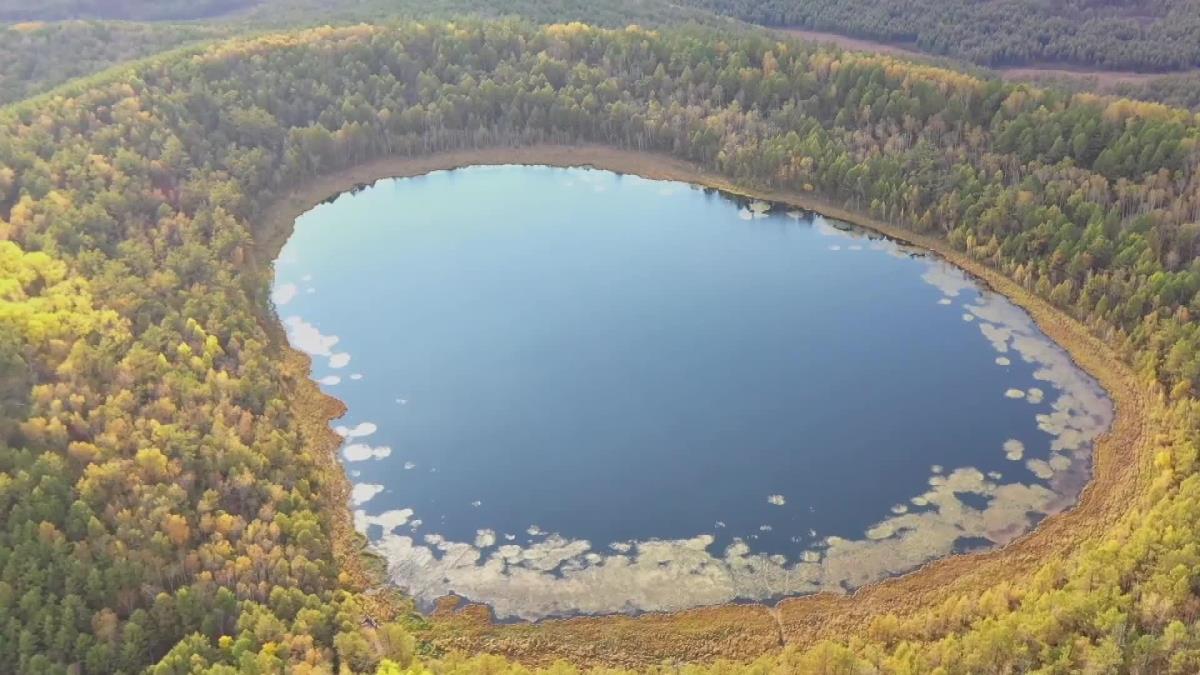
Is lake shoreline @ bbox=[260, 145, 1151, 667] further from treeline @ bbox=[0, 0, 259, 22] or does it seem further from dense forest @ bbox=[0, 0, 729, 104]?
treeline @ bbox=[0, 0, 259, 22]

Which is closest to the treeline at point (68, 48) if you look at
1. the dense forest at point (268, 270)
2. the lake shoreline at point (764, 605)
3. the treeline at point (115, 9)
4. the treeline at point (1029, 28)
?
the dense forest at point (268, 270)

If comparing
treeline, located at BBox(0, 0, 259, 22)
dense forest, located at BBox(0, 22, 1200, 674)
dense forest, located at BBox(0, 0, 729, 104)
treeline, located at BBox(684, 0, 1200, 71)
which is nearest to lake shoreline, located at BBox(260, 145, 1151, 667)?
dense forest, located at BBox(0, 22, 1200, 674)

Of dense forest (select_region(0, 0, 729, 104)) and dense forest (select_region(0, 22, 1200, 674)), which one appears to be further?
dense forest (select_region(0, 0, 729, 104))

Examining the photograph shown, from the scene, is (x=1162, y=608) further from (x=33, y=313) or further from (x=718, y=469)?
(x=33, y=313)

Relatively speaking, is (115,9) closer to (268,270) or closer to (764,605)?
(268,270)

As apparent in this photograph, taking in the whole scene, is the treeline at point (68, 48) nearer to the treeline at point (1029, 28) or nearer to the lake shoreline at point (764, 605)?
the lake shoreline at point (764, 605)

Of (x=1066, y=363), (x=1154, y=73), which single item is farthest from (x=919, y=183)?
(x=1154, y=73)
